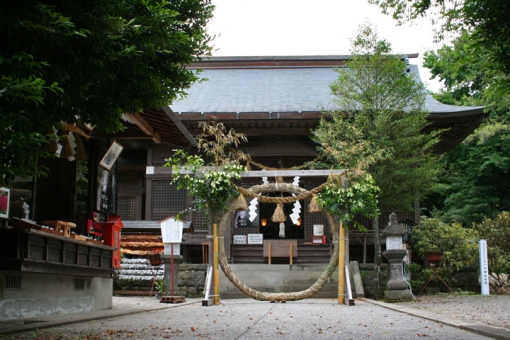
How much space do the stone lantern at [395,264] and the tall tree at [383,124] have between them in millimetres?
1410

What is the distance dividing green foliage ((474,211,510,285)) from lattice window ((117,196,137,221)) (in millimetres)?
12642

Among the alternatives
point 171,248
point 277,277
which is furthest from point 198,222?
point 171,248

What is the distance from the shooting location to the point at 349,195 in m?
13.1

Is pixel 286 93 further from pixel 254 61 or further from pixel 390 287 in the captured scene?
pixel 390 287

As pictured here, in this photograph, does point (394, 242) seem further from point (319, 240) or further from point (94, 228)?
point (94, 228)

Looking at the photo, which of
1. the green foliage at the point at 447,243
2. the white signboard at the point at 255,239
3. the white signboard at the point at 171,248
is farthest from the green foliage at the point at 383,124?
the white signboard at the point at 171,248

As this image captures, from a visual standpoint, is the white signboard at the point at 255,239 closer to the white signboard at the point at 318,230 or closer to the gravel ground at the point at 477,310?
the white signboard at the point at 318,230

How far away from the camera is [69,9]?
18.8ft

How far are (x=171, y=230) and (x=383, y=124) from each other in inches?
256

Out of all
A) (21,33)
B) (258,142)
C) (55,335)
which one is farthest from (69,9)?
(258,142)

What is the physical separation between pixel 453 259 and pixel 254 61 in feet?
45.0

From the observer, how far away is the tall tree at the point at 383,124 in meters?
16.1

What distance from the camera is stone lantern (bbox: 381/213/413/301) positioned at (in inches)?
571

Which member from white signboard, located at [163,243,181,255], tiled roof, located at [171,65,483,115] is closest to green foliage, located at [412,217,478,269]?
tiled roof, located at [171,65,483,115]
